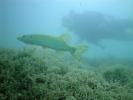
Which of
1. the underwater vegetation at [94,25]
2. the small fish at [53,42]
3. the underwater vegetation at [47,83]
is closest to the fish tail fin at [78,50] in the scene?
the small fish at [53,42]

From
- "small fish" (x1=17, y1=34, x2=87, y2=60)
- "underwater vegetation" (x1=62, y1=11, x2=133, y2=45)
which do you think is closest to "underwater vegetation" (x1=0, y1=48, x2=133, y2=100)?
"small fish" (x1=17, y1=34, x2=87, y2=60)

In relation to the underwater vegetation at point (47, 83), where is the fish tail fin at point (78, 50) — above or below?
above

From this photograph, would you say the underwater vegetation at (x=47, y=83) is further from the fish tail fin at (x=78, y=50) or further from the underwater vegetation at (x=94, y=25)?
the underwater vegetation at (x=94, y=25)

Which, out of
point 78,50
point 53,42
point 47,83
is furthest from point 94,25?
point 47,83

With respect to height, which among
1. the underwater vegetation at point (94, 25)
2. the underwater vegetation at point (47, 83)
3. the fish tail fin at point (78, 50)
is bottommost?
the underwater vegetation at point (47, 83)

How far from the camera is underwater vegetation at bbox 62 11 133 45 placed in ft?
34.1

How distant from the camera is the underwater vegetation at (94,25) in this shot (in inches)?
410

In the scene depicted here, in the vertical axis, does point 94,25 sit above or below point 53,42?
above

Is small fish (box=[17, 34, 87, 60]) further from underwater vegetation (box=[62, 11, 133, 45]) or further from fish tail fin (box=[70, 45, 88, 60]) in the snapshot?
underwater vegetation (box=[62, 11, 133, 45])

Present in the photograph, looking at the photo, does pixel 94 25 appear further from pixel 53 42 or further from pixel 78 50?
pixel 53 42

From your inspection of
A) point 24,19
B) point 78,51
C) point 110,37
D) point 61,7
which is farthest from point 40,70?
point 24,19

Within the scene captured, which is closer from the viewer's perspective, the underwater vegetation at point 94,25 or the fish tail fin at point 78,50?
the fish tail fin at point 78,50

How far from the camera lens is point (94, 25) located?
35.0 ft

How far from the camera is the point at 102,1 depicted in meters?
8.16
